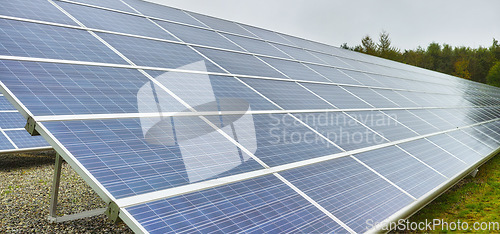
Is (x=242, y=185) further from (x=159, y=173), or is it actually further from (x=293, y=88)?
(x=293, y=88)

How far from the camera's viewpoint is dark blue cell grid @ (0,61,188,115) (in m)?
5.10

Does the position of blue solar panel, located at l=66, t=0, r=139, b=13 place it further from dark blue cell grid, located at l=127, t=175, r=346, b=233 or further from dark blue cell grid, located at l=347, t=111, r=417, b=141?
dark blue cell grid, located at l=127, t=175, r=346, b=233

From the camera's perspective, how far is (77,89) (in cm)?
574

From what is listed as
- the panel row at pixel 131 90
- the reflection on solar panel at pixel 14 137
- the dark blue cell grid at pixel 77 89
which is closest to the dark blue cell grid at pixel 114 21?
the panel row at pixel 131 90

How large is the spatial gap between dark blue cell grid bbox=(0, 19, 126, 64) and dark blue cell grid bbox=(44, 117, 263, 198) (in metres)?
2.09

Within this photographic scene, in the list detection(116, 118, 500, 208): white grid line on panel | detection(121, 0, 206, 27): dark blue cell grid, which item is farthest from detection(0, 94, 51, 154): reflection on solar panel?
detection(116, 118, 500, 208): white grid line on panel

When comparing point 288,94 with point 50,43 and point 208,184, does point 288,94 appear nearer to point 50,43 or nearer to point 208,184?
point 208,184

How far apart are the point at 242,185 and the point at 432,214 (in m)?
7.60

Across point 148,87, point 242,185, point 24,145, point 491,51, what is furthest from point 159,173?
point 491,51

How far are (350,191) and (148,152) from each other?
3.45 m

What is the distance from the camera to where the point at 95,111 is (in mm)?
5395

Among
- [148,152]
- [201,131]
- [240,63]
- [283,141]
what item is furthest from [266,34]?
[148,152]

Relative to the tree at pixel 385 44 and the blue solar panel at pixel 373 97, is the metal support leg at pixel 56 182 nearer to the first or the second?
the blue solar panel at pixel 373 97

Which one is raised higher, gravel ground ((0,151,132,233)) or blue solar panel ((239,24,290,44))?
blue solar panel ((239,24,290,44))
